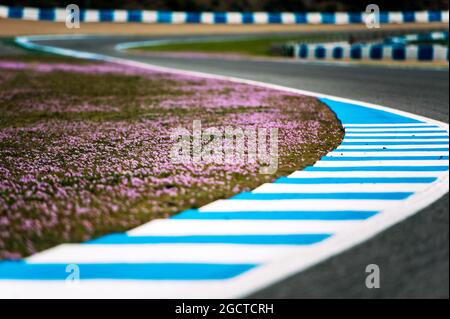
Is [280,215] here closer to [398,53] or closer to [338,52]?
[398,53]

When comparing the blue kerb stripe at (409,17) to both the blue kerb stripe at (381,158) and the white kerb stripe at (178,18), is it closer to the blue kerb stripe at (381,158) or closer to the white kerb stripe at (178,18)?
the white kerb stripe at (178,18)

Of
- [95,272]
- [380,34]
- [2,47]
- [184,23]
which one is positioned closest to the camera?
[95,272]

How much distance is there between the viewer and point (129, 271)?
4.03 meters

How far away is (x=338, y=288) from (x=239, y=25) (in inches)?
2024

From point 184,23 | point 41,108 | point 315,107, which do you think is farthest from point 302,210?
point 184,23

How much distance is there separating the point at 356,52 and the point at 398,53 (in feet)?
7.30

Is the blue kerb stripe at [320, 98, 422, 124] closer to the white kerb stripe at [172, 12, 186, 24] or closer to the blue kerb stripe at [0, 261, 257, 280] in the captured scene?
the blue kerb stripe at [0, 261, 257, 280]

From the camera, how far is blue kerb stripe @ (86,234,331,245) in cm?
451

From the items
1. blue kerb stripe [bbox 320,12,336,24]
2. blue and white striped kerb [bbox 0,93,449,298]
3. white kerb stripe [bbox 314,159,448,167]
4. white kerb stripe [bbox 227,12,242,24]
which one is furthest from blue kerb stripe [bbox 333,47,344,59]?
blue kerb stripe [bbox 320,12,336,24]

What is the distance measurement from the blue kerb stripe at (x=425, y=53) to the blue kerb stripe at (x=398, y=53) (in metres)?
0.68

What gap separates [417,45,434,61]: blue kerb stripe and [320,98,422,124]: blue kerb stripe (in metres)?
13.4

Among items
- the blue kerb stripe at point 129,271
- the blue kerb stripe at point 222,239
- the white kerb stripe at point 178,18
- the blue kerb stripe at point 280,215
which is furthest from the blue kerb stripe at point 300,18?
the blue kerb stripe at point 129,271

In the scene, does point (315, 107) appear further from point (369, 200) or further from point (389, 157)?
point (369, 200)
